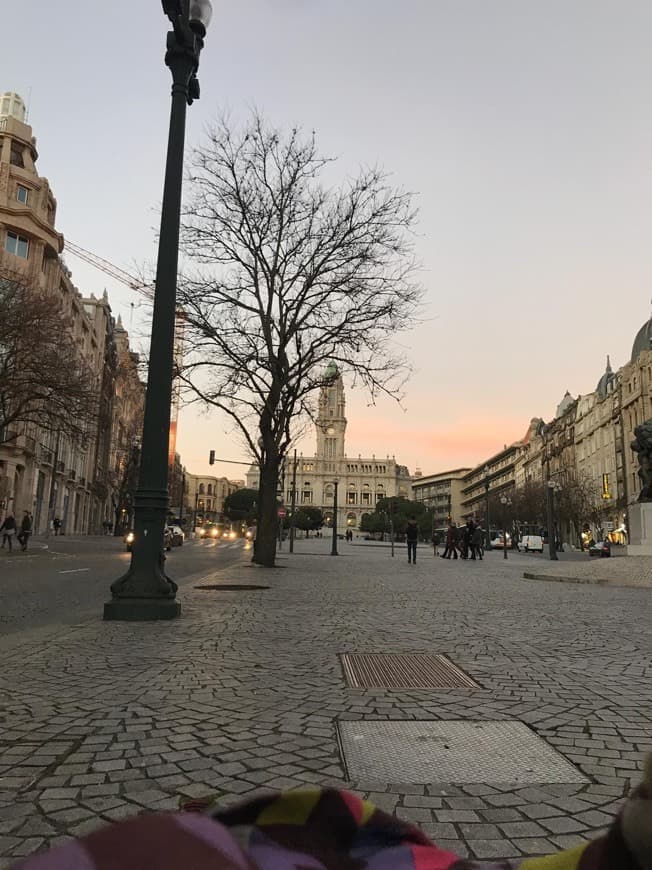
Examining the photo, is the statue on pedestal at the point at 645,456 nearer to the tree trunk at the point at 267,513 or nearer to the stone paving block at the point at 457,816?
the tree trunk at the point at 267,513

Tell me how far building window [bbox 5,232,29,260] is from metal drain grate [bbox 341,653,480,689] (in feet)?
152

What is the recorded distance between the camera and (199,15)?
8164mm

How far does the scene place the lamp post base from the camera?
7.66 metres

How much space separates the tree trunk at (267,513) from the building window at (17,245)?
3318cm

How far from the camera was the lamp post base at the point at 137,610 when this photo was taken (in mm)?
7656

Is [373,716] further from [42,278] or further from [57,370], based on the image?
[42,278]

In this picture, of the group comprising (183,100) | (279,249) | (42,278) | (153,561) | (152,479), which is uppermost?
(42,278)

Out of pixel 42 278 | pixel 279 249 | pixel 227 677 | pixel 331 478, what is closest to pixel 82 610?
pixel 227 677

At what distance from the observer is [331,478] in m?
181

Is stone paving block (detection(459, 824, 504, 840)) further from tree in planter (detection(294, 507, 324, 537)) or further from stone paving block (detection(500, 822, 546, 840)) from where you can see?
tree in planter (detection(294, 507, 324, 537))

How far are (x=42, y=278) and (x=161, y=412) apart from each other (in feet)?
142

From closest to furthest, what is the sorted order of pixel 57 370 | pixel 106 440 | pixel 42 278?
pixel 57 370, pixel 42 278, pixel 106 440

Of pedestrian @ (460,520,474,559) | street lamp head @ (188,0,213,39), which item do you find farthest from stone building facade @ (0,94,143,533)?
street lamp head @ (188,0,213,39)

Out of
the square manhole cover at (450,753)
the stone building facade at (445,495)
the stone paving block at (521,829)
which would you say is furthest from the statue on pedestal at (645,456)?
the stone building facade at (445,495)
